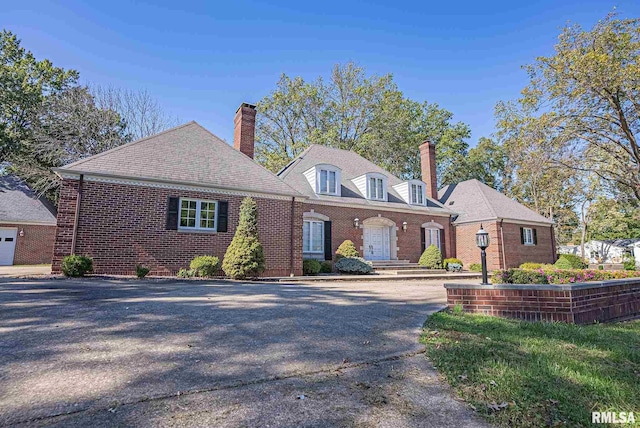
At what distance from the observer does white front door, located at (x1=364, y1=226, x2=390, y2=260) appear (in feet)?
60.6

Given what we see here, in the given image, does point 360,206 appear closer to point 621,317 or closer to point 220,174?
point 220,174

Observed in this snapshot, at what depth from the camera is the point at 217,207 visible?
1305 cm

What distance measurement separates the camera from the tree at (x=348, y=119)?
30.3 metres

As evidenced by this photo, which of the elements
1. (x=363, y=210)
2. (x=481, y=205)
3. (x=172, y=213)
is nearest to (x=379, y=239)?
(x=363, y=210)

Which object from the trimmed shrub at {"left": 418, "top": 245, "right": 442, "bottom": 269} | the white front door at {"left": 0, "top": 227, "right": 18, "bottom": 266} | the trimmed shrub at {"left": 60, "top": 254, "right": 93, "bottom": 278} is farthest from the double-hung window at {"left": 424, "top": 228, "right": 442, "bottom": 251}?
the white front door at {"left": 0, "top": 227, "right": 18, "bottom": 266}

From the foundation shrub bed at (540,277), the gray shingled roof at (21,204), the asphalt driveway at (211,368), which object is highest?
the gray shingled roof at (21,204)

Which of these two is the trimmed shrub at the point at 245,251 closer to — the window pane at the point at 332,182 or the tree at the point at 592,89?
the window pane at the point at 332,182

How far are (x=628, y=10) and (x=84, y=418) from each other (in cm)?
2043

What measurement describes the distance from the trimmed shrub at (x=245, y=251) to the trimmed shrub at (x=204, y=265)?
0.38 meters

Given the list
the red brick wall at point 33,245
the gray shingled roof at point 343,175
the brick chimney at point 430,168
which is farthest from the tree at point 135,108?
the brick chimney at point 430,168

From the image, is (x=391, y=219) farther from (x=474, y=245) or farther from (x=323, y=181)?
(x=474, y=245)

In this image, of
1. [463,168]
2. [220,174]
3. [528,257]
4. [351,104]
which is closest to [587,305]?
[220,174]

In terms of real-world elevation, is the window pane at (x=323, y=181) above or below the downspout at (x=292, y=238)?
above

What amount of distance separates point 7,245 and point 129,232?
46.8 ft
